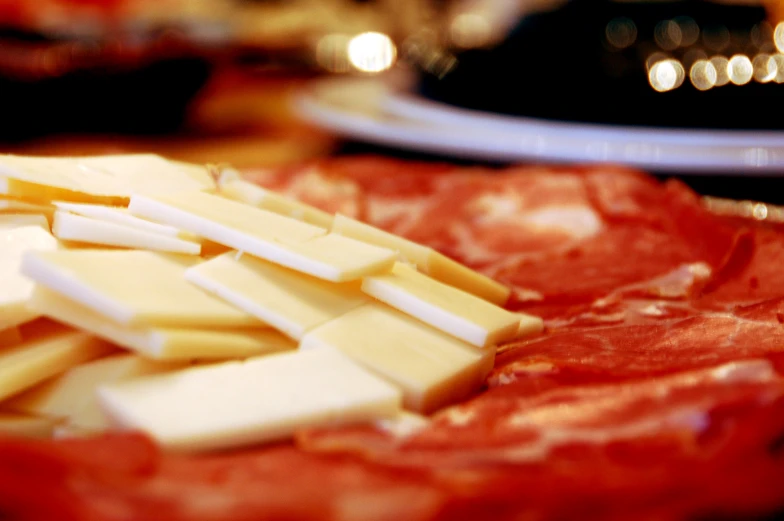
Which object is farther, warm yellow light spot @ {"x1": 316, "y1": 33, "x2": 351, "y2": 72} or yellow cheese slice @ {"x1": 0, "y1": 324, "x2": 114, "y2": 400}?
warm yellow light spot @ {"x1": 316, "y1": 33, "x2": 351, "y2": 72}

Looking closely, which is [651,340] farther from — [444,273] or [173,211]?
[173,211]

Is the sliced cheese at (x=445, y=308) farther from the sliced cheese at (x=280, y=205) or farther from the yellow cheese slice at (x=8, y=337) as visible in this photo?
Result: the yellow cheese slice at (x=8, y=337)

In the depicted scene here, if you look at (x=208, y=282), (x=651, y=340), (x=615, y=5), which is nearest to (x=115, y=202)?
(x=208, y=282)

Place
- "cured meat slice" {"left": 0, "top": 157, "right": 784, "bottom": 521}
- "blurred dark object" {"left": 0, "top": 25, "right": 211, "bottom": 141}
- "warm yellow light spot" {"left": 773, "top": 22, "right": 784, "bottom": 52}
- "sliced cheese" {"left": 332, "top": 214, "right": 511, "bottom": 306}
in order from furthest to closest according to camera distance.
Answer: "blurred dark object" {"left": 0, "top": 25, "right": 211, "bottom": 141}, "warm yellow light spot" {"left": 773, "top": 22, "right": 784, "bottom": 52}, "sliced cheese" {"left": 332, "top": 214, "right": 511, "bottom": 306}, "cured meat slice" {"left": 0, "top": 157, "right": 784, "bottom": 521}

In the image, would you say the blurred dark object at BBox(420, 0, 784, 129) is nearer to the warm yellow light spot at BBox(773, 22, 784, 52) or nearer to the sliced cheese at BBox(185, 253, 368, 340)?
the warm yellow light spot at BBox(773, 22, 784, 52)

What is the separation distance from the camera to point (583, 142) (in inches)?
74.1

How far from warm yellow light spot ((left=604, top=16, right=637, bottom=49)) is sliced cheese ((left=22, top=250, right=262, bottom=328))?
66.4 inches

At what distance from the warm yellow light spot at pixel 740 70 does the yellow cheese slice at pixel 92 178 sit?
1457 millimetres

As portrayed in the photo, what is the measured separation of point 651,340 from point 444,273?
268mm

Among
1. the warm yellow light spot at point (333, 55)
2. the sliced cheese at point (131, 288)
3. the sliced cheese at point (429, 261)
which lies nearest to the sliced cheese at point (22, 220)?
the sliced cheese at point (131, 288)

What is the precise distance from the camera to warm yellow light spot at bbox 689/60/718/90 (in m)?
1.99

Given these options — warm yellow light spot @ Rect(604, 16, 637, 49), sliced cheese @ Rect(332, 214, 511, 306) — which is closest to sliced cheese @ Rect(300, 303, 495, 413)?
sliced cheese @ Rect(332, 214, 511, 306)

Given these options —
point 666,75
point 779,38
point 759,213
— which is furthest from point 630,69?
point 759,213

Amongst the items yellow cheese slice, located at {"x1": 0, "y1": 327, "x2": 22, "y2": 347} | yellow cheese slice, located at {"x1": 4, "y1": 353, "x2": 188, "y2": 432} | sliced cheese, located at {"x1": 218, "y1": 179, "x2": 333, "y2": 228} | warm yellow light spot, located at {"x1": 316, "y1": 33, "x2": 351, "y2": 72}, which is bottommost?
yellow cheese slice, located at {"x1": 4, "y1": 353, "x2": 188, "y2": 432}
